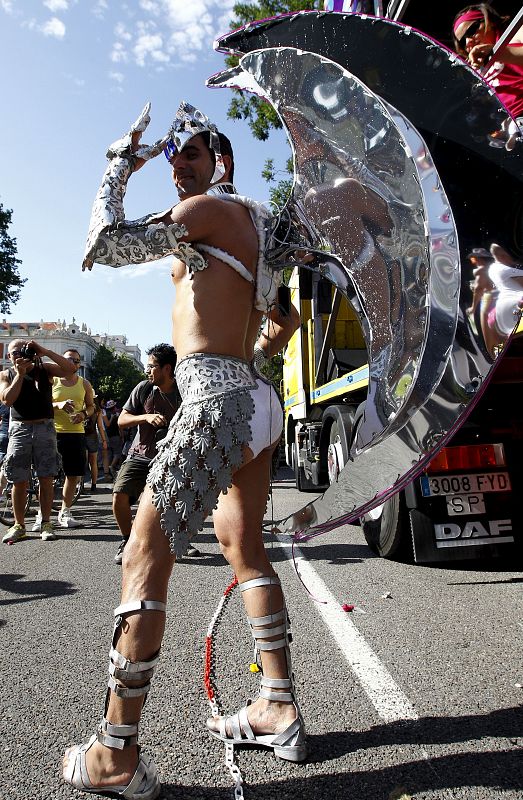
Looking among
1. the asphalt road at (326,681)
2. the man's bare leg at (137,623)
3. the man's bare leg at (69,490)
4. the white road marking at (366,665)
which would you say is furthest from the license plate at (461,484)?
the man's bare leg at (69,490)

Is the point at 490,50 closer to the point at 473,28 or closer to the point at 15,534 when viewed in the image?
the point at 473,28

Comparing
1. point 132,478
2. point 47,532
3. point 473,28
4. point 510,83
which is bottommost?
point 47,532

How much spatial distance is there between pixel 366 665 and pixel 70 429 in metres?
5.66

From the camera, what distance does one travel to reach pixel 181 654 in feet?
9.40

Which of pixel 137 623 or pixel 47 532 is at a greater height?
pixel 137 623

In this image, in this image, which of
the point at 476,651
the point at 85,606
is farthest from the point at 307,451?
the point at 476,651

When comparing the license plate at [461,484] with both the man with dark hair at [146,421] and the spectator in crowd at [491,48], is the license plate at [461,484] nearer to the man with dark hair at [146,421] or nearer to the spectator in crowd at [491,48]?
the man with dark hair at [146,421]

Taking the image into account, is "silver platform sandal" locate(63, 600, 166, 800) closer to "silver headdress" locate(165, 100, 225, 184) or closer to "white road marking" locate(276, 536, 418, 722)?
"white road marking" locate(276, 536, 418, 722)

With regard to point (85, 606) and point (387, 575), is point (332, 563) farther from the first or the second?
point (85, 606)

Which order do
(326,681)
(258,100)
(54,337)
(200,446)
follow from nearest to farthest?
(200,446)
(326,681)
(258,100)
(54,337)

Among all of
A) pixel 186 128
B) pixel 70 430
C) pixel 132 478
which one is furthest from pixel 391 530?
pixel 70 430

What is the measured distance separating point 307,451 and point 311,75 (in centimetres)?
646

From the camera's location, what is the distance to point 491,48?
3119 millimetres

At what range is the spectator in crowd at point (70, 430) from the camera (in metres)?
7.11
